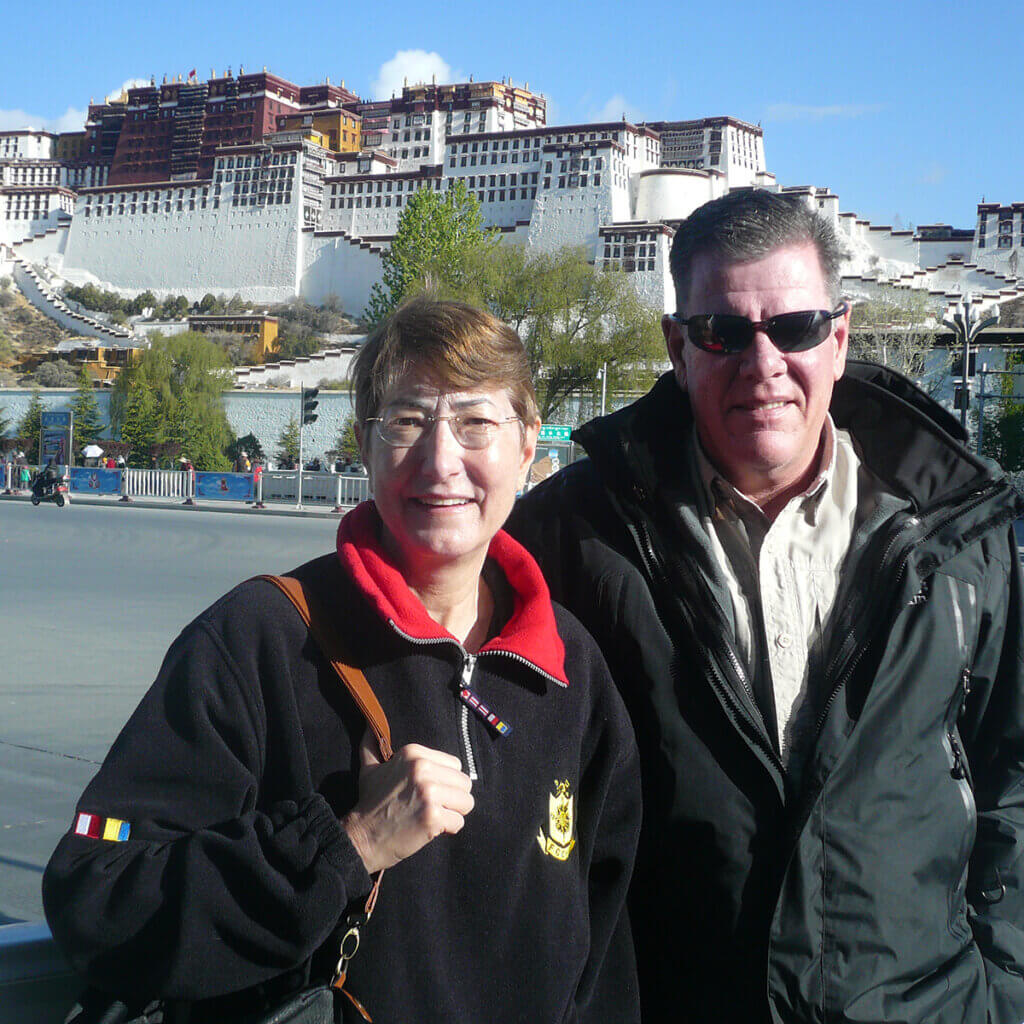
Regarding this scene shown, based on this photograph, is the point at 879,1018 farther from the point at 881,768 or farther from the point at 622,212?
the point at 622,212

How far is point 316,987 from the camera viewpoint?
129 cm

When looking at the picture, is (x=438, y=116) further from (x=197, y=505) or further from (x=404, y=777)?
(x=404, y=777)

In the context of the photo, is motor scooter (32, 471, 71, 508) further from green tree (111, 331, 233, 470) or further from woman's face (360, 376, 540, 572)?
woman's face (360, 376, 540, 572)

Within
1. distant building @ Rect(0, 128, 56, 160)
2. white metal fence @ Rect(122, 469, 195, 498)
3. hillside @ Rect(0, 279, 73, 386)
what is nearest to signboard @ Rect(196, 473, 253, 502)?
white metal fence @ Rect(122, 469, 195, 498)

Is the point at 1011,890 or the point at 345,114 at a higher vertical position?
the point at 345,114

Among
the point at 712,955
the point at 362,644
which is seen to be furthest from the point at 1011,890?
the point at 362,644

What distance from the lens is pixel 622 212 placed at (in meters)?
60.8

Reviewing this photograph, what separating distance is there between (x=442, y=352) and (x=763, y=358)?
544 mm

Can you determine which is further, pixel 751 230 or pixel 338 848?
pixel 751 230

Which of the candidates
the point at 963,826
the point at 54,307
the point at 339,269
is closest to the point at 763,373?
the point at 963,826

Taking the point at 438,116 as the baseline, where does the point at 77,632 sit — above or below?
below

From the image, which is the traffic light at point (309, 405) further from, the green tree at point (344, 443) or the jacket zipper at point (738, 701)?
the jacket zipper at point (738, 701)

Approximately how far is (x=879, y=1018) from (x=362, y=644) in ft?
2.74

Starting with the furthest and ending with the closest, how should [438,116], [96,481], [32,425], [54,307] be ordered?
[438,116]
[54,307]
[32,425]
[96,481]
